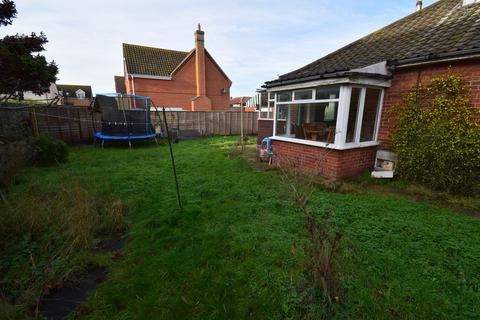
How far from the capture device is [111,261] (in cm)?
270

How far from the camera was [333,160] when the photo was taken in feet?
17.2

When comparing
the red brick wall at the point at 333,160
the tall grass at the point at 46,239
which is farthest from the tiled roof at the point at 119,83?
the red brick wall at the point at 333,160

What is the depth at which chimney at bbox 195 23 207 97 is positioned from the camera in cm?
2040

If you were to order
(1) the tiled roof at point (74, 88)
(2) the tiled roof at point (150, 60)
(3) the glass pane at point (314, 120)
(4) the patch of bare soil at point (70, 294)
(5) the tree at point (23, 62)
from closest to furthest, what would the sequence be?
(4) the patch of bare soil at point (70, 294), (5) the tree at point (23, 62), (3) the glass pane at point (314, 120), (2) the tiled roof at point (150, 60), (1) the tiled roof at point (74, 88)

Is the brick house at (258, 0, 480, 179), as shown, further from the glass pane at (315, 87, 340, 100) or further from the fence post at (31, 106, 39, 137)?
the fence post at (31, 106, 39, 137)

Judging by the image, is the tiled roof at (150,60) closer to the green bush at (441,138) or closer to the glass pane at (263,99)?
the glass pane at (263,99)

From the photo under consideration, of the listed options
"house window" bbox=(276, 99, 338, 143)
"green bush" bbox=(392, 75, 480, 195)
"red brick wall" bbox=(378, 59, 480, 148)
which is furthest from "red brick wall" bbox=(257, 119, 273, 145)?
"green bush" bbox=(392, 75, 480, 195)

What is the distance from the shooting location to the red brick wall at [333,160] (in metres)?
5.19

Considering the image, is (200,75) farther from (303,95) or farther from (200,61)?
(303,95)

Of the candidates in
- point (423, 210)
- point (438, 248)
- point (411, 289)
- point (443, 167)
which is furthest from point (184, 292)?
point (443, 167)

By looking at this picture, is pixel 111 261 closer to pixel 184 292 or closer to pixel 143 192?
pixel 184 292

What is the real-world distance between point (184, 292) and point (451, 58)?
596cm

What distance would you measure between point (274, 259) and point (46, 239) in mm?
2996

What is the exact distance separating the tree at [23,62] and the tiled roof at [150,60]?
13.7 meters
